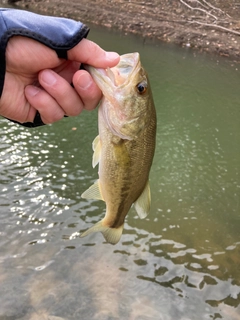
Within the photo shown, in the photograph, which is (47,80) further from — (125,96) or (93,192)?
(93,192)

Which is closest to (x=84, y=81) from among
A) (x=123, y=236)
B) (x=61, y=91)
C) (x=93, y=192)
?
(x=61, y=91)

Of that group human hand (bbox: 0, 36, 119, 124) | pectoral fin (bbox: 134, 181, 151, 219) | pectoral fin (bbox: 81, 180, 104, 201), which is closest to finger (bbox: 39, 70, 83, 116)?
human hand (bbox: 0, 36, 119, 124)

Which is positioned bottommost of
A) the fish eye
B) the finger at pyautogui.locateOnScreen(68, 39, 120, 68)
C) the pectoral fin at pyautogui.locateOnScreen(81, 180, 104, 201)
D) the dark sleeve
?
the pectoral fin at pyautogui.locateOnScreen(81, 180, 104, 201)

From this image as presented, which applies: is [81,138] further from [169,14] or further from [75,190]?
[169,14]

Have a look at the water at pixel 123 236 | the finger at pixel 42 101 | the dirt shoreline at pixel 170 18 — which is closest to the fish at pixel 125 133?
the finger at pixel 42 101

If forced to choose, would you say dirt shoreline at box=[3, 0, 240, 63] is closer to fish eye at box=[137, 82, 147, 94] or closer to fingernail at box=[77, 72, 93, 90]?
fish eye at box=[137, 82, 147, 94]

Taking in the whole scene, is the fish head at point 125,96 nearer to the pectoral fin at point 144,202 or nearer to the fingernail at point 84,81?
the fingernail at point 84,81
